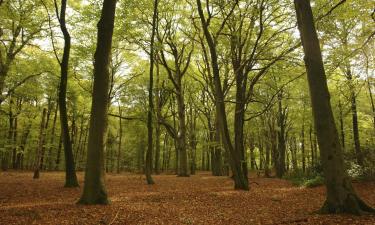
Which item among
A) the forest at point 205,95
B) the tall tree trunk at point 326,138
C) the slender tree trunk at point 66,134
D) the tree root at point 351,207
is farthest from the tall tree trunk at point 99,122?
the tree root at point 351,207

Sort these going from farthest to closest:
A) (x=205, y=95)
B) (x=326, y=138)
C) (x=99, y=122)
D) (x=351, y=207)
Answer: (x=205, y=95) → (x=99, y=122) → (x=326, y=138) → (x=351, y=207)

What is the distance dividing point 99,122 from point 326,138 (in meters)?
6.52

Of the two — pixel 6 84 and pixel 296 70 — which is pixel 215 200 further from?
pixel 6 84

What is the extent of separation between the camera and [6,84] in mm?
22312

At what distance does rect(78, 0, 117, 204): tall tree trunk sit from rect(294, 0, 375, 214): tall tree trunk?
19.6 ft

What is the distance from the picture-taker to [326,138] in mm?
6754

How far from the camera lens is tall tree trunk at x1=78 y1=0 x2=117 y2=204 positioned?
858cm

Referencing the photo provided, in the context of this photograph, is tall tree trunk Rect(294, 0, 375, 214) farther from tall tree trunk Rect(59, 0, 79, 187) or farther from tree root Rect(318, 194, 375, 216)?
tall tree trunk Rect(59, 0, 79, 187)

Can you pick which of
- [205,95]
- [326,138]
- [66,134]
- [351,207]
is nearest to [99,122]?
Answer: [66,134]

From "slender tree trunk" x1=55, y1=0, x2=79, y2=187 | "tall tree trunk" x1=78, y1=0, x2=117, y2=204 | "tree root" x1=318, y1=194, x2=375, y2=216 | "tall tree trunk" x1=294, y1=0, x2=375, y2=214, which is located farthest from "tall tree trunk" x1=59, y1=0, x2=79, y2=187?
"tree root" x1=318, y1=194, x2=375, y2=216

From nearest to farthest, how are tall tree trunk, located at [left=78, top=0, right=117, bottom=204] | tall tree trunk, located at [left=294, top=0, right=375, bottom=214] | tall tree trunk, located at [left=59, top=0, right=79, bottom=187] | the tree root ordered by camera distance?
1. the tree root
2. tall tree trunk, located at [left=294, top=0, right=375, bottom=214]
3. tall tree trunk, located at [left=78, top=0, right=117, bottom=204]
4. tall tree trunk, located at [left=59, top=0, right=79, bottom=187]

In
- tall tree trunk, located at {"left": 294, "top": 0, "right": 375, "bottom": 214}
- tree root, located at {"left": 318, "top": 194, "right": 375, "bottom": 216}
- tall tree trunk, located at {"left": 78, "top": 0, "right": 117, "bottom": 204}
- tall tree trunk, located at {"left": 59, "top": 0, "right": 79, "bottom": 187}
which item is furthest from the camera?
tall tree trunk, located at {"left": 59, "top": 0, "right": 79, "bottom": 187}

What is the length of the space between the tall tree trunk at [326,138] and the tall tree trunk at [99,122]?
19.6 ft

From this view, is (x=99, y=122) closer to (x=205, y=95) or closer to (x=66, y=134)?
(x=66, y=134)
